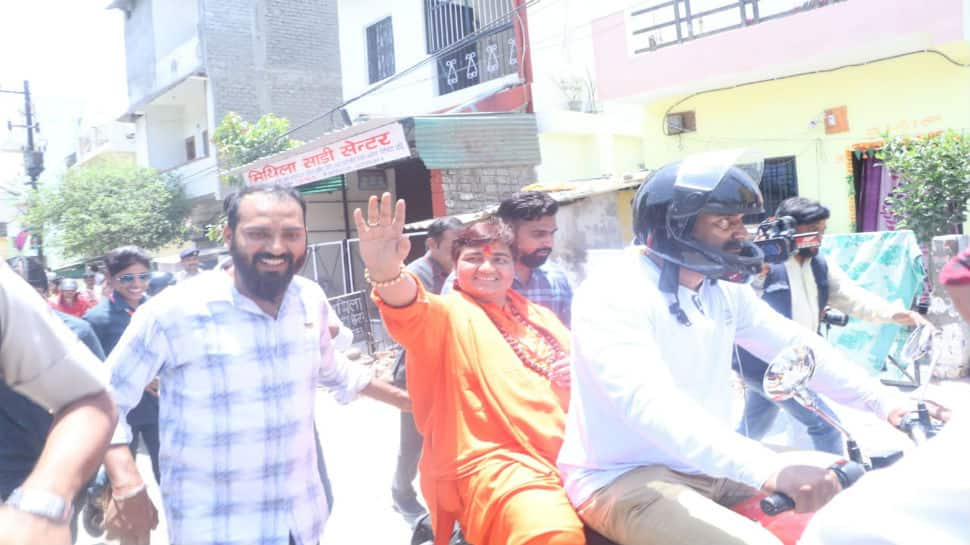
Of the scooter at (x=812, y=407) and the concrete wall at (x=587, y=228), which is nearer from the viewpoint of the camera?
the scooter at (x=812, y=407)

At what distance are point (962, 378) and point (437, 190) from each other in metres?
7.56

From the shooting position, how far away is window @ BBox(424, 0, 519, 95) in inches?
580

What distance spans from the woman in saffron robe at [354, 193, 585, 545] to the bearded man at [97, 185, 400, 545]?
0.39m

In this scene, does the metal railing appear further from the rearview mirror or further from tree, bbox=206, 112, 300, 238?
the rearview mirror

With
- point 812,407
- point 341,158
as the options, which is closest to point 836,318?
point 812,407

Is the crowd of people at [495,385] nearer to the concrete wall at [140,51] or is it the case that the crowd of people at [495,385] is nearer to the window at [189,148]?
the window at [189,148]

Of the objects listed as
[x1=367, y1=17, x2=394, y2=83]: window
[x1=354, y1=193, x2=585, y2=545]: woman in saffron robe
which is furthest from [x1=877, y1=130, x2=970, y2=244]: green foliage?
[x1=367, y1=17, x2=394, y2=83]: window

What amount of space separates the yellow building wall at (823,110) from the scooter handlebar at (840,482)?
9848mm

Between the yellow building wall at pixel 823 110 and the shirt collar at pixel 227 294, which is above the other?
the yellow building wall at pixel 823 110

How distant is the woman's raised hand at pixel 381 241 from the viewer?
7.78 feet

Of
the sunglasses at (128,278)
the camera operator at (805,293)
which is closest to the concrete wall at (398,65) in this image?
the sunglasses at (128,278)

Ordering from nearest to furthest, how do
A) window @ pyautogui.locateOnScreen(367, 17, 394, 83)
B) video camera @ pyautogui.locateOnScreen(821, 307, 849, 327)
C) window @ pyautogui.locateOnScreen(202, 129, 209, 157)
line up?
video camera @ pyautogui.locateOnScreen(821, 307, 849, 327)
window @ pyautogui.locateOnScreen(367, 17, 394, 83)
window @ pyautogui.locateOnScreen(202, 129, 209, 157)

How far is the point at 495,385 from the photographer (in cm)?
250

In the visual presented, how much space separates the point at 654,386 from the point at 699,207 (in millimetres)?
546
